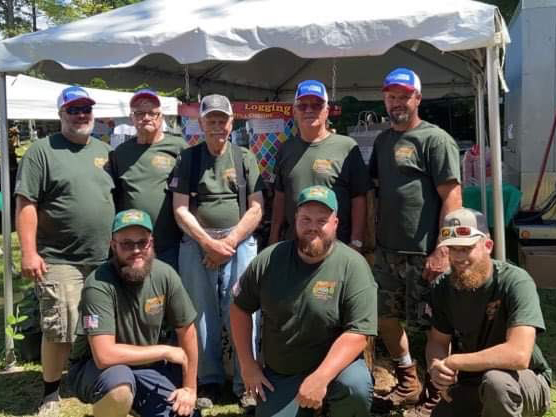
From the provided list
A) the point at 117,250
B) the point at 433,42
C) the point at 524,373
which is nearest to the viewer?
the point at 524,373

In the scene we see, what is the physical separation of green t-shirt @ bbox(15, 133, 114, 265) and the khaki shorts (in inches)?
3.0

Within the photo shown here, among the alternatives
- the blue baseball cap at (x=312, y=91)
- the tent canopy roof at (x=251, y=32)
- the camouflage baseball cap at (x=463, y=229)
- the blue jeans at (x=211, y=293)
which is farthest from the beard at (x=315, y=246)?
the tent canopy roof at (x=251, y=32)

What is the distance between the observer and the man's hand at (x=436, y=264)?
335 cm

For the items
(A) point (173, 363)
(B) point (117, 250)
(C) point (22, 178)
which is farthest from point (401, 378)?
(C) point (22, 178)

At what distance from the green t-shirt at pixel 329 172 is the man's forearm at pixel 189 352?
0.87 meters

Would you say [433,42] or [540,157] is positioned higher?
[433,42]

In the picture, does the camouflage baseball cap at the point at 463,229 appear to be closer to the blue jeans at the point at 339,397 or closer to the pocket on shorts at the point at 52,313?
the blue jeans at the point at 339,397

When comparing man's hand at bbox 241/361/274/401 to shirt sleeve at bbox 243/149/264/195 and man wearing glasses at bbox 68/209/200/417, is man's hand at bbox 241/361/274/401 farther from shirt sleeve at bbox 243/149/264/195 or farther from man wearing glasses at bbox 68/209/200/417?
shirt sleeve at bbox 243/149/264/195

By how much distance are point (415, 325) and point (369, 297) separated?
32.2 inches

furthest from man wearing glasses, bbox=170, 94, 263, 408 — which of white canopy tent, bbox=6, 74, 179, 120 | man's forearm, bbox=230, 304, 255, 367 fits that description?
white canopy tent, bbox=6, 74, 179, 120

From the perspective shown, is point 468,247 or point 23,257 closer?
point 468,247

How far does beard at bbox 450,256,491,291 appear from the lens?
2828mm

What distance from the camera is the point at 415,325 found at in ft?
11.9

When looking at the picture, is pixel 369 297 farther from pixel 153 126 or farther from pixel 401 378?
pixel 153 126
